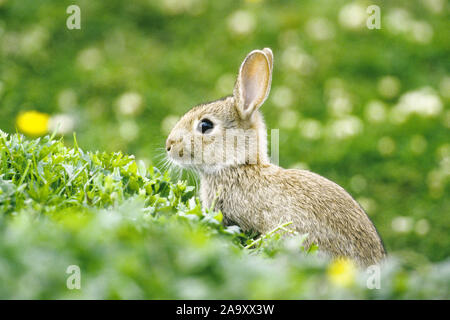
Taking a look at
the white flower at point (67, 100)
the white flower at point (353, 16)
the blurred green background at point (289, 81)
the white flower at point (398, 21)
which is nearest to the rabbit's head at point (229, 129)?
the blurred green background at point (289, 81)

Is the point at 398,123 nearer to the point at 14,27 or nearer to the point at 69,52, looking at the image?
the point at 69,52

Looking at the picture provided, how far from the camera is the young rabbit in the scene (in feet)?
13.1

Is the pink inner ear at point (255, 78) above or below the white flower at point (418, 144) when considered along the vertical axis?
above

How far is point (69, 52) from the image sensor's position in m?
8.18

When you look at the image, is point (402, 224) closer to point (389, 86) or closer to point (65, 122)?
point (389, 86)

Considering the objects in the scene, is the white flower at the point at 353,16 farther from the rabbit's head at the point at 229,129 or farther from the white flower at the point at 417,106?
the rabbit's head at the point at 229,129

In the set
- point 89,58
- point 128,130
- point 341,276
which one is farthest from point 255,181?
point 89,58

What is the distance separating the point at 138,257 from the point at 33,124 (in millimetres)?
4411

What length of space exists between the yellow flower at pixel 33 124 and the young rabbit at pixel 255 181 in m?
2.33

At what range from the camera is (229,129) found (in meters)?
4.62

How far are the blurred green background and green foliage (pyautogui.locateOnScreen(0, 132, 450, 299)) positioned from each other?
324 cm

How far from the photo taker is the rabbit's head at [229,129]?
15.0ft
